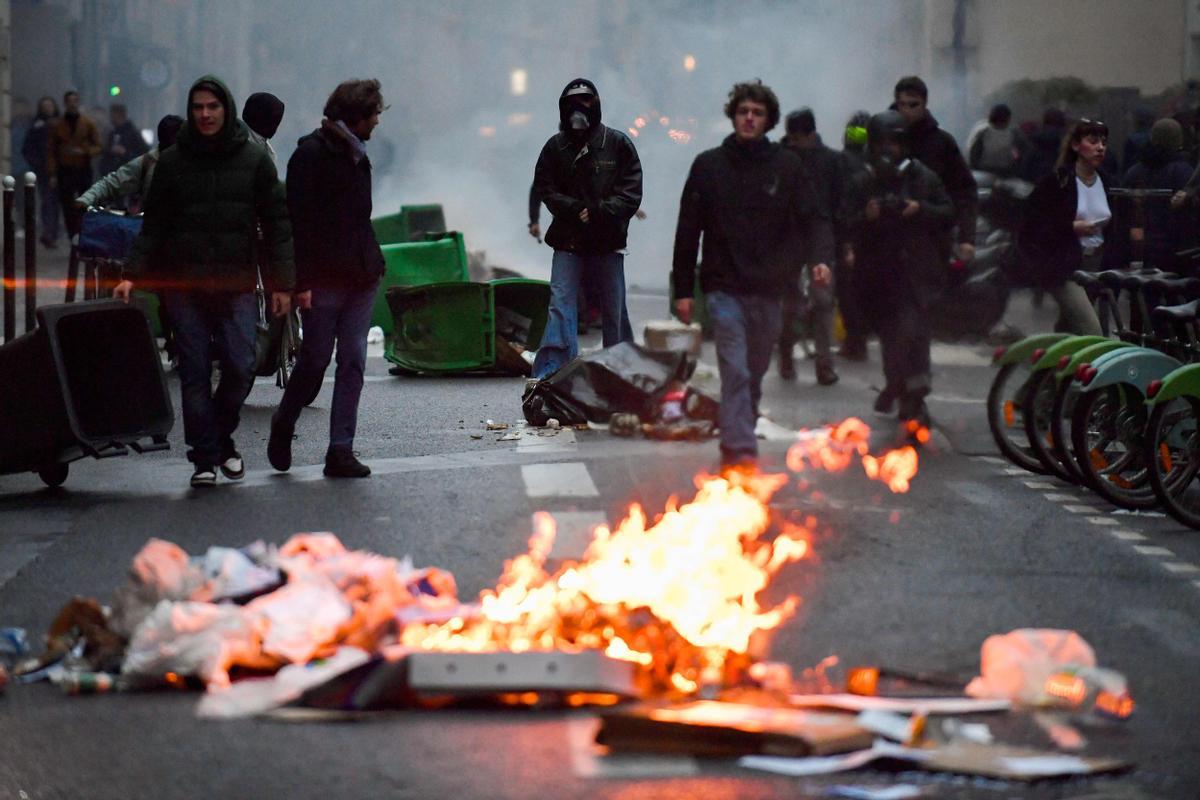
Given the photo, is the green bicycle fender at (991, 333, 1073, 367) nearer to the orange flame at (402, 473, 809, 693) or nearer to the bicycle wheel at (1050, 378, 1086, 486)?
the bicycle wheel at (1050, 378, 1086, 486)

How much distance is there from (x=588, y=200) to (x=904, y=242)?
190cm

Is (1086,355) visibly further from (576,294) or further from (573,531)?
(576,294)

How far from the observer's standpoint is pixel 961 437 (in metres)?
11.3

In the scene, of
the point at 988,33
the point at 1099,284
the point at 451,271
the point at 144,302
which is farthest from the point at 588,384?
the point at 988,33

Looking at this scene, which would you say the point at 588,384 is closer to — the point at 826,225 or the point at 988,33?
the point at 826,225

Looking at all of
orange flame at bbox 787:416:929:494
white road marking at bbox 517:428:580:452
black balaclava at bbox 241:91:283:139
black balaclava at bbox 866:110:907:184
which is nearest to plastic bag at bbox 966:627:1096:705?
orange flame at bbox 787:416:929:494

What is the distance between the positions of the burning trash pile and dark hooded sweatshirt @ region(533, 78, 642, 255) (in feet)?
18.2

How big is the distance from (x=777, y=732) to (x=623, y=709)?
49cm

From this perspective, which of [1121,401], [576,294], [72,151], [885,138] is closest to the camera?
[1121,401]

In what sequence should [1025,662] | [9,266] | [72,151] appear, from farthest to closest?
[72,151] → [9,266] → [1025,662]

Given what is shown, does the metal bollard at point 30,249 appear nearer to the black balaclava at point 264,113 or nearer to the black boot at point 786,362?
the black balaclava at point 264,113

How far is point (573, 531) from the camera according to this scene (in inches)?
319

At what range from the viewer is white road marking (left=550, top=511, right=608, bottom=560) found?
7660 mm

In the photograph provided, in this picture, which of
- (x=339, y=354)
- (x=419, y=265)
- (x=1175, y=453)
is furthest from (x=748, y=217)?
(x=419, y=265)
